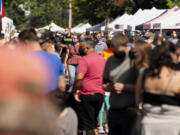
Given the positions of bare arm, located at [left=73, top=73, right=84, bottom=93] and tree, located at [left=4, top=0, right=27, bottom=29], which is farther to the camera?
tree, located at [left=4, top=0, right=27, bottom=29]

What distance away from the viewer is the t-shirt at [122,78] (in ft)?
15.5

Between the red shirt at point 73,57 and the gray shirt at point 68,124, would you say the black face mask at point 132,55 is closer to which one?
the gray shirt at point 68,124

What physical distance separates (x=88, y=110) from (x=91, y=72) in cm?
61

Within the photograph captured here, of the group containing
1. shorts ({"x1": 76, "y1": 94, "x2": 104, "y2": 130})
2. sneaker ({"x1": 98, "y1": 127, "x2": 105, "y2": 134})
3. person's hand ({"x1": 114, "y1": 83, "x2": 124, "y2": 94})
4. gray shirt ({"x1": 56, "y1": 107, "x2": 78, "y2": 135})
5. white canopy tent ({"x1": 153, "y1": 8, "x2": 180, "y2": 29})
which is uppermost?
white canopy tent ({"x1": 153, "y1": 8, "x2": 180, "y2": 29})

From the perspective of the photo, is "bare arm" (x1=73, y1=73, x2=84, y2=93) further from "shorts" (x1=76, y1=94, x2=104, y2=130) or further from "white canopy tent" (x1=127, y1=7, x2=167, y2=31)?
"white canopy tent" (x1=127, y1=7, x2=167, y2=31)

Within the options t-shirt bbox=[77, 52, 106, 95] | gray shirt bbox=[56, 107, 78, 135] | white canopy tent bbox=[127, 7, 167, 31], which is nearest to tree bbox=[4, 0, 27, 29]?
white canopy tent bbox=[127, 7, 167, 31]

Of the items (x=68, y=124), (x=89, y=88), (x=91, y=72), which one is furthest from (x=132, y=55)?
(x=89, y=88)

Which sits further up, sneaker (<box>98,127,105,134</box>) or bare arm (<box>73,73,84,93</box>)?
bare arm (<box>73,73,84,93</box>)

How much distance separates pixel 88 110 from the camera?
21.3 feet

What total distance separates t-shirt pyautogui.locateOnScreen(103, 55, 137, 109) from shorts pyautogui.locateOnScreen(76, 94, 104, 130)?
5.30ft

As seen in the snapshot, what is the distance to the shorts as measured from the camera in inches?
254

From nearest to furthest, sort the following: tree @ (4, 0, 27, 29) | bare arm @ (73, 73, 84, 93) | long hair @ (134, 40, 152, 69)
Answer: long hair @ (134, 40, 152, 69), bare arm @ (73, 73, 84, 93), tree @ (4, 0, 27, 29)

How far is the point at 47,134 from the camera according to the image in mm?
1245

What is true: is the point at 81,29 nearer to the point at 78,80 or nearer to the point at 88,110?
the point at 88,110
